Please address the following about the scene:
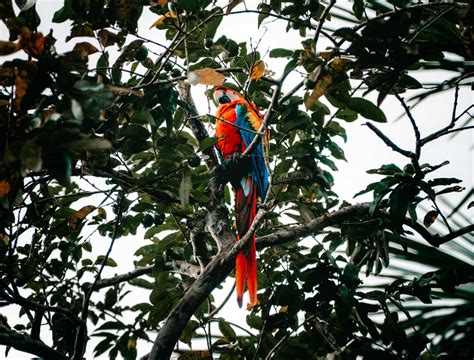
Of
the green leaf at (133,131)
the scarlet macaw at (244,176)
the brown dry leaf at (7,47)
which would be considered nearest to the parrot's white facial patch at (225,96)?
the scarlet macaw at (244,176)

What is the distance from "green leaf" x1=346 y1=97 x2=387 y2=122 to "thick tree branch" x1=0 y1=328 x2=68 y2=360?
1.09 m

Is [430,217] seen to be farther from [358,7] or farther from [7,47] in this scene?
[7,47]

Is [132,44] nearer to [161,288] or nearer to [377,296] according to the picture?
[161,288]

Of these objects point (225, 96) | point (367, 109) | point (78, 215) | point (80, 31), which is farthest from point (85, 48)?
point (225, 96)

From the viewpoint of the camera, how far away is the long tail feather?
1828 mm

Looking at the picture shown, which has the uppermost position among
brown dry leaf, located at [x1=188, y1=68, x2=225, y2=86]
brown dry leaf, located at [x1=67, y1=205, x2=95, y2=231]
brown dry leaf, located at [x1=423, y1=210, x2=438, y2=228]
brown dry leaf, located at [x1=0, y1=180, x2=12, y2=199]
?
brown dry leaf, located at [x1=67, y1=205, x2=95, y2=231]

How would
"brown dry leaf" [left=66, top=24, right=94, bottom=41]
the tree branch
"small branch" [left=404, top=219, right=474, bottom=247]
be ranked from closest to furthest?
"brown dry leaf" [left=66, top=24, right=94, bottom=41] → "small branch" [left=404, top=219, right=474, bottom=247] → the tree branch

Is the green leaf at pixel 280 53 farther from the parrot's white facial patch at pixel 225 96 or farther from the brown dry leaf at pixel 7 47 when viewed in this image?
the parrot's white facial patch at pixel 225 96

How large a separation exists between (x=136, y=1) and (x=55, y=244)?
38.7 inches

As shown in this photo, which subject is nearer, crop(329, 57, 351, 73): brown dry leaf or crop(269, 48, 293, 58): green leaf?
crop(329, 57, 351, 73): brown dry leaf

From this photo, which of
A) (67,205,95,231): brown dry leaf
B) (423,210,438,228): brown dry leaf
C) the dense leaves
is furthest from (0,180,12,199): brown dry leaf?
(423,210,438,228): brown dry leaf

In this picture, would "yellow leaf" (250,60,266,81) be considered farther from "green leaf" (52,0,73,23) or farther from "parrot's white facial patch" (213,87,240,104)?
"parrot's white facial patch" (213,87,240,104)

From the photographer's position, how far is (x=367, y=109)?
1.43 m

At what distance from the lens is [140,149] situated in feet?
4.95
